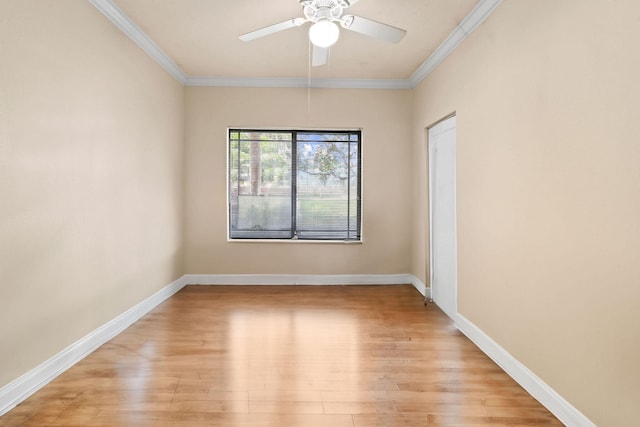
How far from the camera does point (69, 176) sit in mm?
2570

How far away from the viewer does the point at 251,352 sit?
286 centimetres

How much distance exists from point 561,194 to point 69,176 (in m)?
2.94

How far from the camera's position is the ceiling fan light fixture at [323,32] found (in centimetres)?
243

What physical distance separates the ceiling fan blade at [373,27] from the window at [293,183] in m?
2.41

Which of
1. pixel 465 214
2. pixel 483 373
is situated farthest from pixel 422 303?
pixel 483 373

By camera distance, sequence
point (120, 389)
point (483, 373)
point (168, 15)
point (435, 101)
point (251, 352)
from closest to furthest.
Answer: point (120, 389)
point (483, 373)
point (251, 352)
point (168, 15)
point (435, 101)

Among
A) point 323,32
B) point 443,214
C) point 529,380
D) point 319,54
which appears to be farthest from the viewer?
point 443,214

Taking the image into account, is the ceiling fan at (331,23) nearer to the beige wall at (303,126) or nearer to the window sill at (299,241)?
the beige wall at (303,126)

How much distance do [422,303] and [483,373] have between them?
1.65m

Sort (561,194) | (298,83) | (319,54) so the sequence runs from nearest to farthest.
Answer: (561,194) < (319,54) < (298,83)

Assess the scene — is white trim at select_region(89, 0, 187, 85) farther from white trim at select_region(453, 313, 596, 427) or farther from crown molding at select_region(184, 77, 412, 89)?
white trim at select_region(453, 313, 596, 427)

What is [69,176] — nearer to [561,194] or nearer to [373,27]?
[373,27]

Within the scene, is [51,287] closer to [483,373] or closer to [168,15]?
[168,15]

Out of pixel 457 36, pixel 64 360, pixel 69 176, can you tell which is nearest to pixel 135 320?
pixel 64 360
